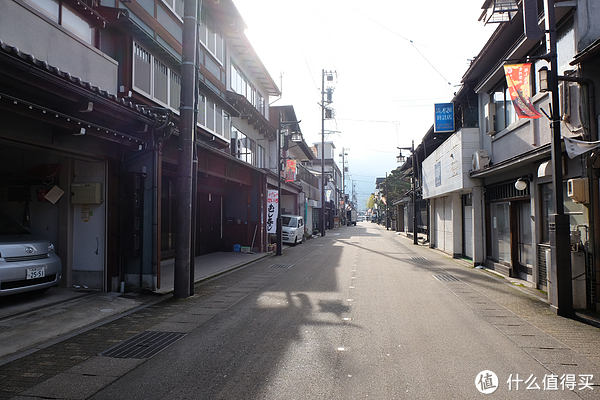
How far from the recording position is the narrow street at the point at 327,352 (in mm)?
3967

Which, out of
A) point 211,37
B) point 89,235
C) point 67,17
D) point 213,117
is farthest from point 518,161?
point 211,37

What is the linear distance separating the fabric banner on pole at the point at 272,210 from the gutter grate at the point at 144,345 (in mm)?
13485

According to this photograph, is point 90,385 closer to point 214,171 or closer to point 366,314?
point 366,314

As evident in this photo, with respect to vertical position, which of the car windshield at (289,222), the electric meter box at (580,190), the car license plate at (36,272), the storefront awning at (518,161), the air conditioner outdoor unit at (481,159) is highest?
the air conditioner outdoor unit at (481,159)

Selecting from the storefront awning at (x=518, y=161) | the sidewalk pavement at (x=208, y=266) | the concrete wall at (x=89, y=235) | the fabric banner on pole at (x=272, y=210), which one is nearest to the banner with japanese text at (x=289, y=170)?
the fabric banner on pole at (x=272, y=210)

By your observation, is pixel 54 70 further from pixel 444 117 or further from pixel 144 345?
pixel 444 117

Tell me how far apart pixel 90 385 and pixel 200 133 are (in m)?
10.1

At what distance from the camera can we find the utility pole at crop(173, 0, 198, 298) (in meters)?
8.59

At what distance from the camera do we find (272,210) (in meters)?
19.6

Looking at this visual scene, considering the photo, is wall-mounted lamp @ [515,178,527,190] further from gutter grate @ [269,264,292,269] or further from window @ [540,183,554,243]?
gutter grate @ [269,264,292,269]

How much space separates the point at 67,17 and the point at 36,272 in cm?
530

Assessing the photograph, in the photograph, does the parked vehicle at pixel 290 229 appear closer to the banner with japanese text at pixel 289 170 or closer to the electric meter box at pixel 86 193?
the banner with japanese text at pixel 289 170

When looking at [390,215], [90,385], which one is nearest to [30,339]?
[90,385]

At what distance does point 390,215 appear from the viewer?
56906 millimetres
